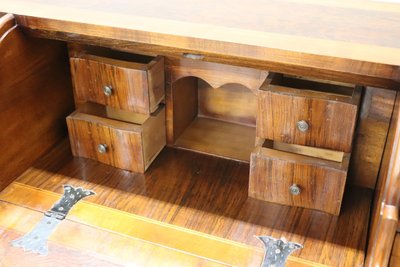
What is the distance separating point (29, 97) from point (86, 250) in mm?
503

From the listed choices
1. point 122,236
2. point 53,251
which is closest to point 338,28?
point 122,236

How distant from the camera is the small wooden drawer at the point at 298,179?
1297mm

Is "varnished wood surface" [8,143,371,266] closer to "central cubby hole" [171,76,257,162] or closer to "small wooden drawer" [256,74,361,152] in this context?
"central cubby hole" [171,76,257,162]

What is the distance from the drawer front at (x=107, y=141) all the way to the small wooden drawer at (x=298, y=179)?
1.17 feet

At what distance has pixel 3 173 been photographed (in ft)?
4.66

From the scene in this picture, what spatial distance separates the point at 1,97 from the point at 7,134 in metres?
0.11

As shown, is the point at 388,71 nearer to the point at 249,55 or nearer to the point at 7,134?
the point at 249,55

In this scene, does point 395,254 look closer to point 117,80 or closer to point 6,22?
point 117,80

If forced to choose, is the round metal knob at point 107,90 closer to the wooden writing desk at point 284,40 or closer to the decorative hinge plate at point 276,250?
the wooden writing desk at point 284,40

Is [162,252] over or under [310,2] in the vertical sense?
under

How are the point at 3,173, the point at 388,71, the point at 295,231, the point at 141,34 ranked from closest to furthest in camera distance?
the point at 388,71 < the point at 141,34 < the point at 295,231 < the point at 3,173

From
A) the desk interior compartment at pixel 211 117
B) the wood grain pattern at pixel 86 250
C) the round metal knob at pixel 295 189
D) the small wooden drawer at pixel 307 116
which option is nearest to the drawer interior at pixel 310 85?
the small wooden drawer at pixel 307 116

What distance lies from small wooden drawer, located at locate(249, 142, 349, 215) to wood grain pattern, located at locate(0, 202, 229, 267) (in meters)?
0.29

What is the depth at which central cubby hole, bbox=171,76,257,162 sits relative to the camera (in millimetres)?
1625
